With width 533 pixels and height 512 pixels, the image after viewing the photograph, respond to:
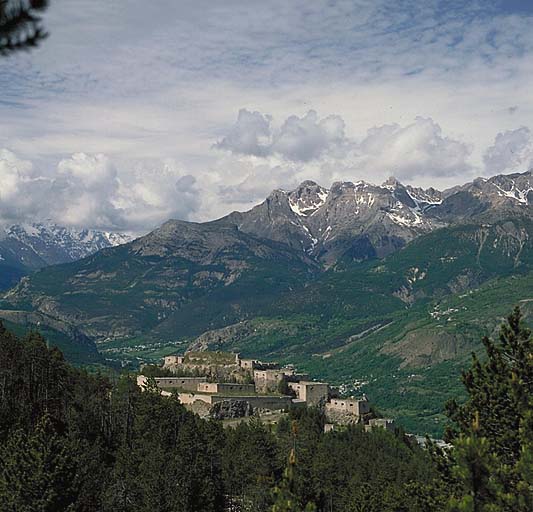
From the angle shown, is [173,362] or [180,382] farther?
[173,362]

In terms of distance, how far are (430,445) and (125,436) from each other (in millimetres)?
49372

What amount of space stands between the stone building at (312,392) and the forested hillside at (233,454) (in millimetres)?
7880

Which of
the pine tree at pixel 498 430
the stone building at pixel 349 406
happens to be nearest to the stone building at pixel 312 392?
the stone building at pixel 349 406

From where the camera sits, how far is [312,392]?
122 metres

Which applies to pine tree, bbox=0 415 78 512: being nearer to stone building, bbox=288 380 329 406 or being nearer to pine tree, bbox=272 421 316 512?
pine tree, bbox=272 421 316 512

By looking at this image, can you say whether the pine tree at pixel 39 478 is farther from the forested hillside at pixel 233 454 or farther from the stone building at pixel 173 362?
the stone building at pixel 173 362

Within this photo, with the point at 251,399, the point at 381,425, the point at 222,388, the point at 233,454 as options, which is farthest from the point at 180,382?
the point at 233,454

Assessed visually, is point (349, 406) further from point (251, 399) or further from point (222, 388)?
point (222, 388)

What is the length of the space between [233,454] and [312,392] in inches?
1660

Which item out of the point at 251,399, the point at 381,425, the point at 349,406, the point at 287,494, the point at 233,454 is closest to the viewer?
the point at 287,494

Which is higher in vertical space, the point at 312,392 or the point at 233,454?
the point at 312,392

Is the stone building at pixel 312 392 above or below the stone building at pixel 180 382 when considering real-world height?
below

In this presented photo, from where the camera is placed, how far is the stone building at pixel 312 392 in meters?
121

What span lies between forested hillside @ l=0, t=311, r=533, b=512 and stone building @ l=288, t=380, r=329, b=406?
788 centimetres
